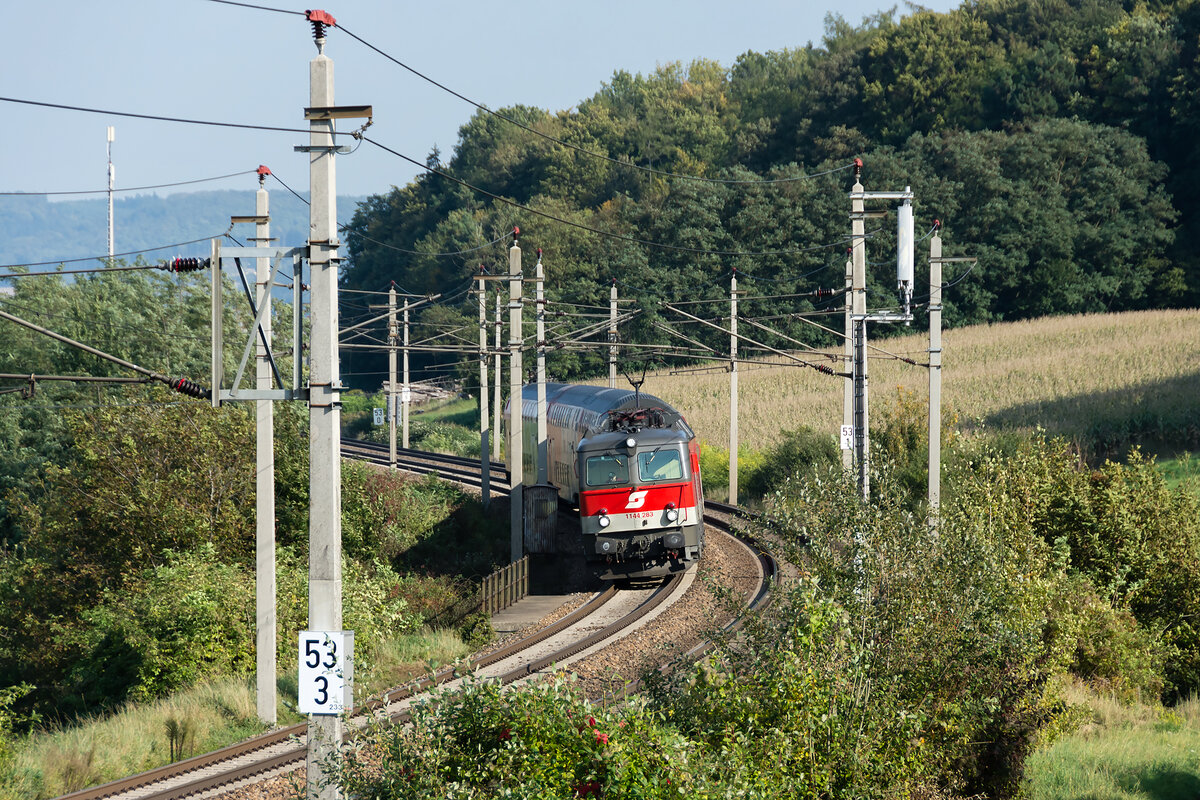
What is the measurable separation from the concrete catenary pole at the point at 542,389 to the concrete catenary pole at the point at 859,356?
372 inches

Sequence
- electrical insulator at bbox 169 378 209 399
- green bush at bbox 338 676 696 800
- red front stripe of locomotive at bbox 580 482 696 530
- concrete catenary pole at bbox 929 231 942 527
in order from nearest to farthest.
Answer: green bush at bbox 338 676 696 800, electrical insulator at bbox 169 378 209 399, red front stripe of locomotive at bbox 580 482 696 530, concrete catenary pole at bbox 929 231 942 527

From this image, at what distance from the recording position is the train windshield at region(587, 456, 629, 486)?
22.7 meters

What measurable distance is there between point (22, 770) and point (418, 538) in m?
16.6

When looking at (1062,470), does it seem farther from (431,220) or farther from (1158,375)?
(431,220)

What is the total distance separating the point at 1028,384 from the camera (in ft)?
154

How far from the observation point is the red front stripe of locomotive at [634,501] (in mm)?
22547

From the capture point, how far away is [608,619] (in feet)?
73.3

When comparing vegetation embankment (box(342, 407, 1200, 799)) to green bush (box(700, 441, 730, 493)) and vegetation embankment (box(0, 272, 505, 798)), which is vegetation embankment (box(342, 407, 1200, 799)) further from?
green bush (box(700, 441, 730, 493))

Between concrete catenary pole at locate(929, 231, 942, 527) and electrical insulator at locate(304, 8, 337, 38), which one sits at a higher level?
electrical insulator at locate(304, 8, 337, 38)

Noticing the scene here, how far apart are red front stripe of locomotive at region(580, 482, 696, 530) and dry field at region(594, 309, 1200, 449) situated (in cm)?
1417

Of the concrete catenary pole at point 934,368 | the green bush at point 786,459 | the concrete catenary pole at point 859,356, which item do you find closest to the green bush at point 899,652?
the concrete catenary pole at point 859,356

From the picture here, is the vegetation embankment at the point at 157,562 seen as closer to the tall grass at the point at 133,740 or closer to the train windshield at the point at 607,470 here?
the tall grass at the point at 133,740

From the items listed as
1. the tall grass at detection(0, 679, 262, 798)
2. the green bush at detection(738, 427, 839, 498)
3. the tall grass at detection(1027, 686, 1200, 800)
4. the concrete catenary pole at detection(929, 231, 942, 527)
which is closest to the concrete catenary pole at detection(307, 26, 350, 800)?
the tall grass at detection(0, 679, 262, 798)

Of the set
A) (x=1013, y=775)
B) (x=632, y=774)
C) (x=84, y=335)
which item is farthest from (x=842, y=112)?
(x=632, y=774)
